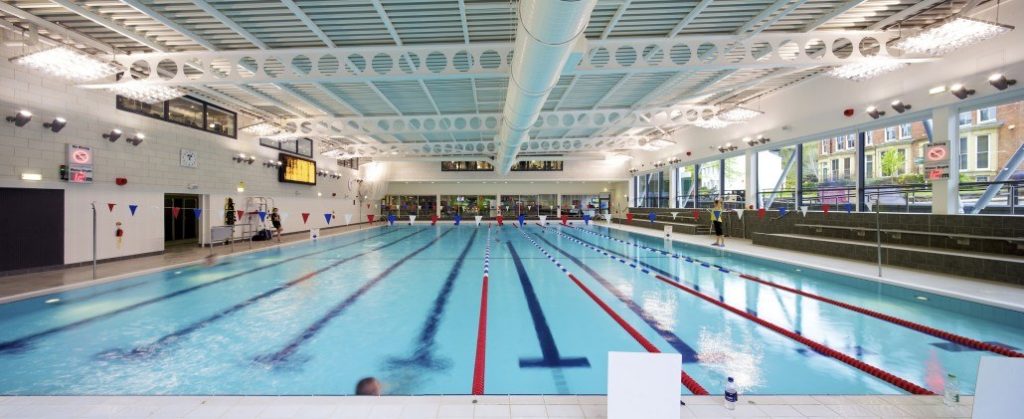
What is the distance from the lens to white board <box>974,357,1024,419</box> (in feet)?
6.13

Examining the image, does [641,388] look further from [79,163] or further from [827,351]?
[79,163]

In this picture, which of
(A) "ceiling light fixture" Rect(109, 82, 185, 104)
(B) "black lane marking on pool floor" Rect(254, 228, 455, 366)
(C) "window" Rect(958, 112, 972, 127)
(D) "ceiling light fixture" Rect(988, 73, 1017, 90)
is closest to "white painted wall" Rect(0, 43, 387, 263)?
(A) "ceiling light fixture" Rect(109, 82, 185, 104)

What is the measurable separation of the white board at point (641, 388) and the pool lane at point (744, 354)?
1178 mm

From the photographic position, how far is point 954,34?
17.5 ft

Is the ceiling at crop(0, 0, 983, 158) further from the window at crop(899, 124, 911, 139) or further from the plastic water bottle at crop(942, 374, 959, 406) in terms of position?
the window at crop(899, 124, 911, 139)

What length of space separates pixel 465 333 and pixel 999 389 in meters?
3.60

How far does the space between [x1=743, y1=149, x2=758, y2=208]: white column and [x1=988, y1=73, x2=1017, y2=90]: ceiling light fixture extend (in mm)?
6588

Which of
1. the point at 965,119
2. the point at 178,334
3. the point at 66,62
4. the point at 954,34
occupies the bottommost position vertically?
the point at 178,334

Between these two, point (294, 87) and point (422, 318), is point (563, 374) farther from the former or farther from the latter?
point (294, 87)

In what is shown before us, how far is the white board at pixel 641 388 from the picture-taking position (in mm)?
1962

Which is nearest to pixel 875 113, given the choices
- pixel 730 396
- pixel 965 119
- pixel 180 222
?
pixel 965 119

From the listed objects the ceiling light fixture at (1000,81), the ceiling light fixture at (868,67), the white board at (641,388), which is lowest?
the white board at (641,388)

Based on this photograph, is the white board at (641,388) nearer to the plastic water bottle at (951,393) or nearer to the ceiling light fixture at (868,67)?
the plastic water bottle at (951,393)

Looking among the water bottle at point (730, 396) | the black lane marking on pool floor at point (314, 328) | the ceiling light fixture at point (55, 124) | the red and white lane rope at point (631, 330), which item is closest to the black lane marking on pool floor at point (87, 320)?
the black lane marking on pool floor at point (314, 328)
